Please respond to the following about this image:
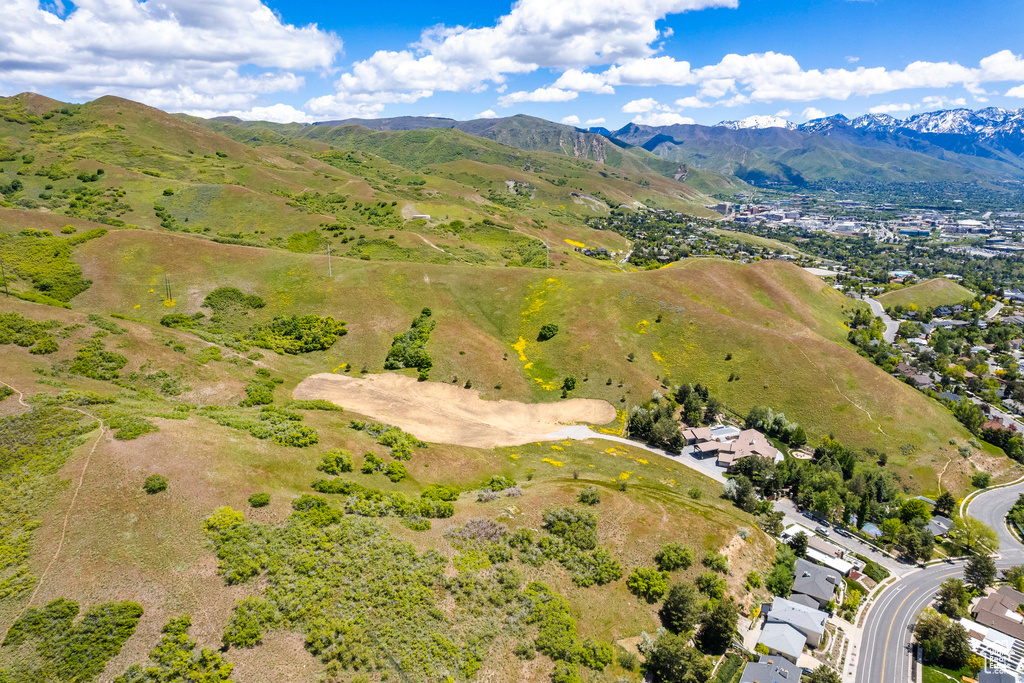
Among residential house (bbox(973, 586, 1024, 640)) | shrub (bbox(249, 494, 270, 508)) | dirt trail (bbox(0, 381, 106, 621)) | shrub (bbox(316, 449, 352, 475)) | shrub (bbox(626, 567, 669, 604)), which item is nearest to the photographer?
dirt trail (bbox(0, 381, 106, 621))

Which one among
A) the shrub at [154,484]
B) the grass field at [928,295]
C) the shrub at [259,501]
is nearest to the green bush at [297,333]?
the shrub at [154,484]

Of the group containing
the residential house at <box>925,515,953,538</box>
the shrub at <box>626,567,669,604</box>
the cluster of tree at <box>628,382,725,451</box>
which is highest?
the shrub at <box>626,567,669,604</box>

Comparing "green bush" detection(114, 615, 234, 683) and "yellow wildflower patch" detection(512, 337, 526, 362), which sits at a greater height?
"green bush" detection(114, 615, 234, 683)

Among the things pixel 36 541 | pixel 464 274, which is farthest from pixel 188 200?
pixel 36 541

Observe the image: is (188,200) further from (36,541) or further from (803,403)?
(803,403)

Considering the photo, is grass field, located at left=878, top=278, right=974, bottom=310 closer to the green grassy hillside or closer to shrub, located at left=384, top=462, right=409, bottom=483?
the green grassy hillside

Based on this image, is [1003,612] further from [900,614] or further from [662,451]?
[662,451]

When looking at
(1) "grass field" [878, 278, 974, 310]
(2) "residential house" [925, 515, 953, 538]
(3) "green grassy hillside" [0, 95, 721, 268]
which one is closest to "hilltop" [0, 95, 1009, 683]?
(3) "green grassy hillside" [0, 95, 721, 268]
